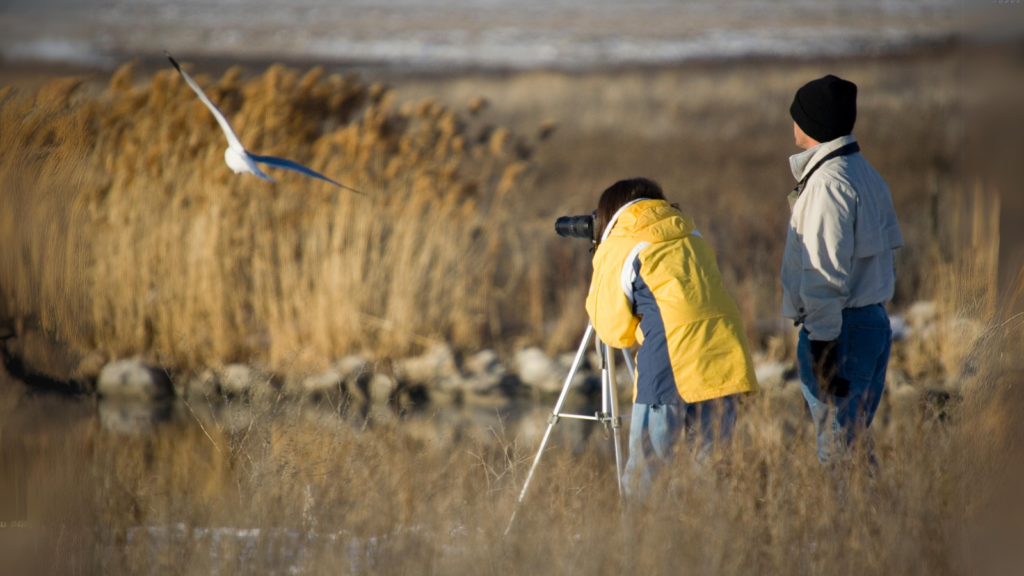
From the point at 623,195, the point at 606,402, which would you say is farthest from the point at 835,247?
the point at 606,402

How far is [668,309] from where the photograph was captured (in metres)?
2.68

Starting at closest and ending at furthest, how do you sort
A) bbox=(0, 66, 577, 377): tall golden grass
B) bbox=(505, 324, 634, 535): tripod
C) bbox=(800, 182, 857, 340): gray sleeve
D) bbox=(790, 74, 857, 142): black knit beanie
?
bbox=(800, 182, 857, 340): gray sleeve → bbox=(790, 74, 857, 142): black knit beanie → bbox=(505, 324, 634, 535): tripod → bbox=(0, 66, 577, 377): tall golden grass

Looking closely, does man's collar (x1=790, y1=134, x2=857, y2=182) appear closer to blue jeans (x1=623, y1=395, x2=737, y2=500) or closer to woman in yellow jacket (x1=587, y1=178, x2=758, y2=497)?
woman in yellow jacket (x1=587, y1=178, x2=758, y2=497)

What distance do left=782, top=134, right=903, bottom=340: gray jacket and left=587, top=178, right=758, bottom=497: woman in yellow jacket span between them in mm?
225

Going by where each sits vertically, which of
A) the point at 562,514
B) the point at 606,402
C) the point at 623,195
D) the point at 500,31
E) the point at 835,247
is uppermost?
the point at 500,31

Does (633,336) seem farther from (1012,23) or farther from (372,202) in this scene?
(372,202)

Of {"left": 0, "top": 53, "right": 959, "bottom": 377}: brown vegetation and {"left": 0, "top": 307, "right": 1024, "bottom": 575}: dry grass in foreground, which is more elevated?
{"left": 0, "top": 53, "right": 959, "bottom": 377}: brown vegetation

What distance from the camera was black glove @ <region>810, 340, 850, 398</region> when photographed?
105 inches

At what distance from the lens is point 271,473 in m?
2.85

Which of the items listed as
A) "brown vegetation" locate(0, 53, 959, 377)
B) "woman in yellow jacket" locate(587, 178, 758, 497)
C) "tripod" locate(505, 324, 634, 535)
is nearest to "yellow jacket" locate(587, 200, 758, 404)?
"woman in yellow jacket" locate(587, 178, 758, 497)

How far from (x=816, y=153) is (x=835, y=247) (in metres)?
0.34

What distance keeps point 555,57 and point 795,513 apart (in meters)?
4.48

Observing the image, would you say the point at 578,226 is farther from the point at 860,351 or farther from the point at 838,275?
the point at 860,351

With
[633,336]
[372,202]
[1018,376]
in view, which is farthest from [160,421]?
[1018,376]
